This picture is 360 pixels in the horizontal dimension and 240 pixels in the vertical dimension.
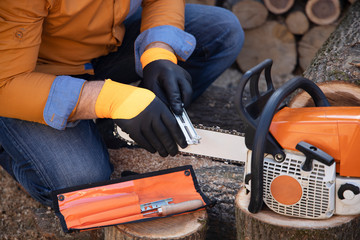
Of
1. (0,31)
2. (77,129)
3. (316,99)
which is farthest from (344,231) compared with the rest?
(0,31)

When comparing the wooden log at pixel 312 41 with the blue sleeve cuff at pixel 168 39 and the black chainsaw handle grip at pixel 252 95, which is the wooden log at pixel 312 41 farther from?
the black chainsaw handle grip at pixel 252 95

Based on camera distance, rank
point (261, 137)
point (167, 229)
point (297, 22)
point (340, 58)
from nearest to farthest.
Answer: point (261, 137) < point (167, 229) < point (340, 58) < point (297, 22)

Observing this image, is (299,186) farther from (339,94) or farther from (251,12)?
(251,12)

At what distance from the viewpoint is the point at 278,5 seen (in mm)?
3039

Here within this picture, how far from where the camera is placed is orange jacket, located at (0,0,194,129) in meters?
1.38

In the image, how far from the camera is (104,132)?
86.8 inches

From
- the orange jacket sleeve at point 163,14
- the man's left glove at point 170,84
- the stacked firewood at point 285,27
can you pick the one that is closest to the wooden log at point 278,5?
the stacked firewood at point 285,27

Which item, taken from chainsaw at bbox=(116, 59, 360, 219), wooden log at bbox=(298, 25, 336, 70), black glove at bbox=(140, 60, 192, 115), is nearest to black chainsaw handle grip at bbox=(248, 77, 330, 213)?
chainsaw at bbox=(116, 59, 360, 219)

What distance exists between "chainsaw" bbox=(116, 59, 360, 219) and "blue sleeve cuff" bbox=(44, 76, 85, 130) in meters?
0.62

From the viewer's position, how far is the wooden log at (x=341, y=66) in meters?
1.51

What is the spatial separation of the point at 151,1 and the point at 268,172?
43.6 inches

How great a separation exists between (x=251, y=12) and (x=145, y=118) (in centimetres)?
206

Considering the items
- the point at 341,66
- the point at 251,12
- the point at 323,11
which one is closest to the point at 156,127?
the point at 341,66

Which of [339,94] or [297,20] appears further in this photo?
[297,20]
